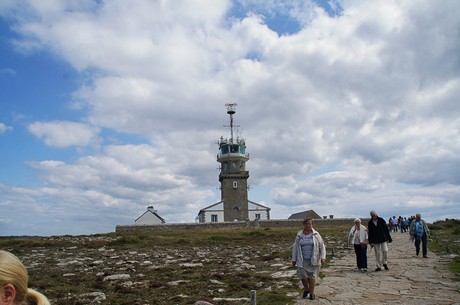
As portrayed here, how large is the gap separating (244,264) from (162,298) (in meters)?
7.54

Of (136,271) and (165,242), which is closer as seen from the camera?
(136,271)

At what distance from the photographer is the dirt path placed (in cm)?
1020

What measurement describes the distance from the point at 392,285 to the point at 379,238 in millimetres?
3715

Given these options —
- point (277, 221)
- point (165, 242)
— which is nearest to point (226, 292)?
point (165, 242)

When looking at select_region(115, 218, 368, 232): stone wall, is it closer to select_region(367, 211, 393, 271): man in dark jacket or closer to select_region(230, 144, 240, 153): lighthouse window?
select_region(230, 144, 240, 153): lighthouse window

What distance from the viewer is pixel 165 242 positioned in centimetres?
3569

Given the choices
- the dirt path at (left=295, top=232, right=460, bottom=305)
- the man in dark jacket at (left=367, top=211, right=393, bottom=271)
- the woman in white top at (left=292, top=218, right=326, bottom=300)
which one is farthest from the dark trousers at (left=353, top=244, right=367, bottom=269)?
the woman in white top at (left=292, top=218, right=326, bottom=300)

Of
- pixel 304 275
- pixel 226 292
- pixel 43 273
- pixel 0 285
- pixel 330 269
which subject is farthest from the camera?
pixel 43 273

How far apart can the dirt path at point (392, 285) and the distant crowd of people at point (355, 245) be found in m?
0.45

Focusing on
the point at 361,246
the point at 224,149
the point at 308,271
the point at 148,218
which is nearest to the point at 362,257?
the point at 361,246

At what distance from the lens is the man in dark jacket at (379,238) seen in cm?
1564

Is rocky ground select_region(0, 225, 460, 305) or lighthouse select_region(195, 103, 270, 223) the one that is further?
lighthouse select_region(195, 103, 270, 223)

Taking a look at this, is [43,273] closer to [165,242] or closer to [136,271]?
[136,271]

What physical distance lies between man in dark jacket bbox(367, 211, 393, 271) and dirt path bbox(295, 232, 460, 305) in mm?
431
